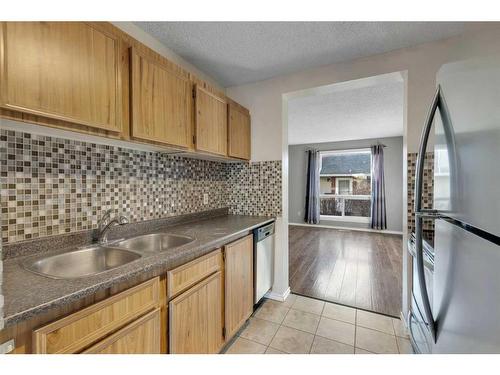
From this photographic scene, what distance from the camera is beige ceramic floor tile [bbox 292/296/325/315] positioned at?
6.90ft

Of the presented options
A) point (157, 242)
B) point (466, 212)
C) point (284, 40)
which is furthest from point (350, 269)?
point (284, 40)

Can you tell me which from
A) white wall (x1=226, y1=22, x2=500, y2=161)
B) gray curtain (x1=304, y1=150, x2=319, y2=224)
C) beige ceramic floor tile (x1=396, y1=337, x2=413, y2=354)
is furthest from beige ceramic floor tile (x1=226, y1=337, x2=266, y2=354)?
gray curtain (x1=304, y1=150, x2=319, y2=224)

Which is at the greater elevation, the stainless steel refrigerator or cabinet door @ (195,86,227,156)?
cabinet door @ (195,86,227,156)

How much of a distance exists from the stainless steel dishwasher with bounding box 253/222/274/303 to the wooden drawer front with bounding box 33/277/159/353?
43.4 inches

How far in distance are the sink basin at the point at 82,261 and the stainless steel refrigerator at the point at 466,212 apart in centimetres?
129

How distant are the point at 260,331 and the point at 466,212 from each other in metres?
1.73

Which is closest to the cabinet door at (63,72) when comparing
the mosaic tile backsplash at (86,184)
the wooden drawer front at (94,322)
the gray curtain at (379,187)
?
the mosaic tile backsplash at (86,184)

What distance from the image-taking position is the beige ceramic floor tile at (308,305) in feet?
6.90

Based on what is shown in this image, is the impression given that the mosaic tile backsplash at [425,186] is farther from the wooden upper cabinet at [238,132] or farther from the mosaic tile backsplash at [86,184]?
the wooden upper cabinet at [238,132]

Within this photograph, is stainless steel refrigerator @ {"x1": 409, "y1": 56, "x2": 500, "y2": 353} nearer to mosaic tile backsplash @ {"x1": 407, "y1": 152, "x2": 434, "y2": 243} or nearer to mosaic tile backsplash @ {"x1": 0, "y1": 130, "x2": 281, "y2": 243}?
mosaic tile backsplash @ {"x1": 407, "y1": 152, "x2": 434, "y2": 243}

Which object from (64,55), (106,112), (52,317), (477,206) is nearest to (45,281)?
(52,317)

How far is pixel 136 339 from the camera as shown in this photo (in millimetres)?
943

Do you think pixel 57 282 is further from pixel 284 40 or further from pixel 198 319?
pixel 284 40
